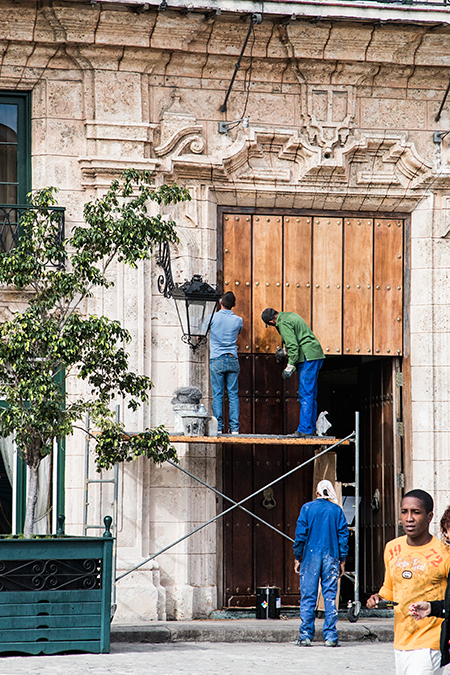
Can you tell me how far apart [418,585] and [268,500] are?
6.76m

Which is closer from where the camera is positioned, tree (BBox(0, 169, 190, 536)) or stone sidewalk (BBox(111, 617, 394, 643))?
tree (BBox(0, 169, 190, 536))

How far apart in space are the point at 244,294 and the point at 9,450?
3.15m

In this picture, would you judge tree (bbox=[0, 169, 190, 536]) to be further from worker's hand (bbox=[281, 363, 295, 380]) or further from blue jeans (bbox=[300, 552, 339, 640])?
worker's hand (bbox=[281, 363, 295, 380])

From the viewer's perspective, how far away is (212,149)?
1236 centimetres

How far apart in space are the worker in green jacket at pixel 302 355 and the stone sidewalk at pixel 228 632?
2.11 meters

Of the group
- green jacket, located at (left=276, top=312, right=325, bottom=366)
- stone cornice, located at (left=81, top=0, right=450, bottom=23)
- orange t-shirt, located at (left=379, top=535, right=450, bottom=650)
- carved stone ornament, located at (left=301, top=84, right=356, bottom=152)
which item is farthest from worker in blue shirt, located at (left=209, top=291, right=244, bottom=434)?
orange t-shirt, located at (left=379, top=535, right=450, bottom=650)

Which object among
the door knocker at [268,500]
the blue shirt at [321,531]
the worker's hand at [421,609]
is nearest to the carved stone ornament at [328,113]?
the door knocker at [268,500]

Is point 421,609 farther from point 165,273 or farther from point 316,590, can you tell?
point 165,273

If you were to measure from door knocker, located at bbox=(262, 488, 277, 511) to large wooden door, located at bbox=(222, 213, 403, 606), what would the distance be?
0.5 inches

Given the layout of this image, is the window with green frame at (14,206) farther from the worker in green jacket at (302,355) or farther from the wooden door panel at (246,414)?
the worker in green jacket at (302,355)

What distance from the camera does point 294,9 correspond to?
39.5 feet

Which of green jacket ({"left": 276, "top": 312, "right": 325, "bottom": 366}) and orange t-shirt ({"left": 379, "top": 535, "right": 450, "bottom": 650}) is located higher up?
green jacket ({"left": 276, "top": 312, "right": 325, "bottom": 366})

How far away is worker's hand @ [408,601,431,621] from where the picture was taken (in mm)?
5598

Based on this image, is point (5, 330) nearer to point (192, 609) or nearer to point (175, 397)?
point (175, 397)
